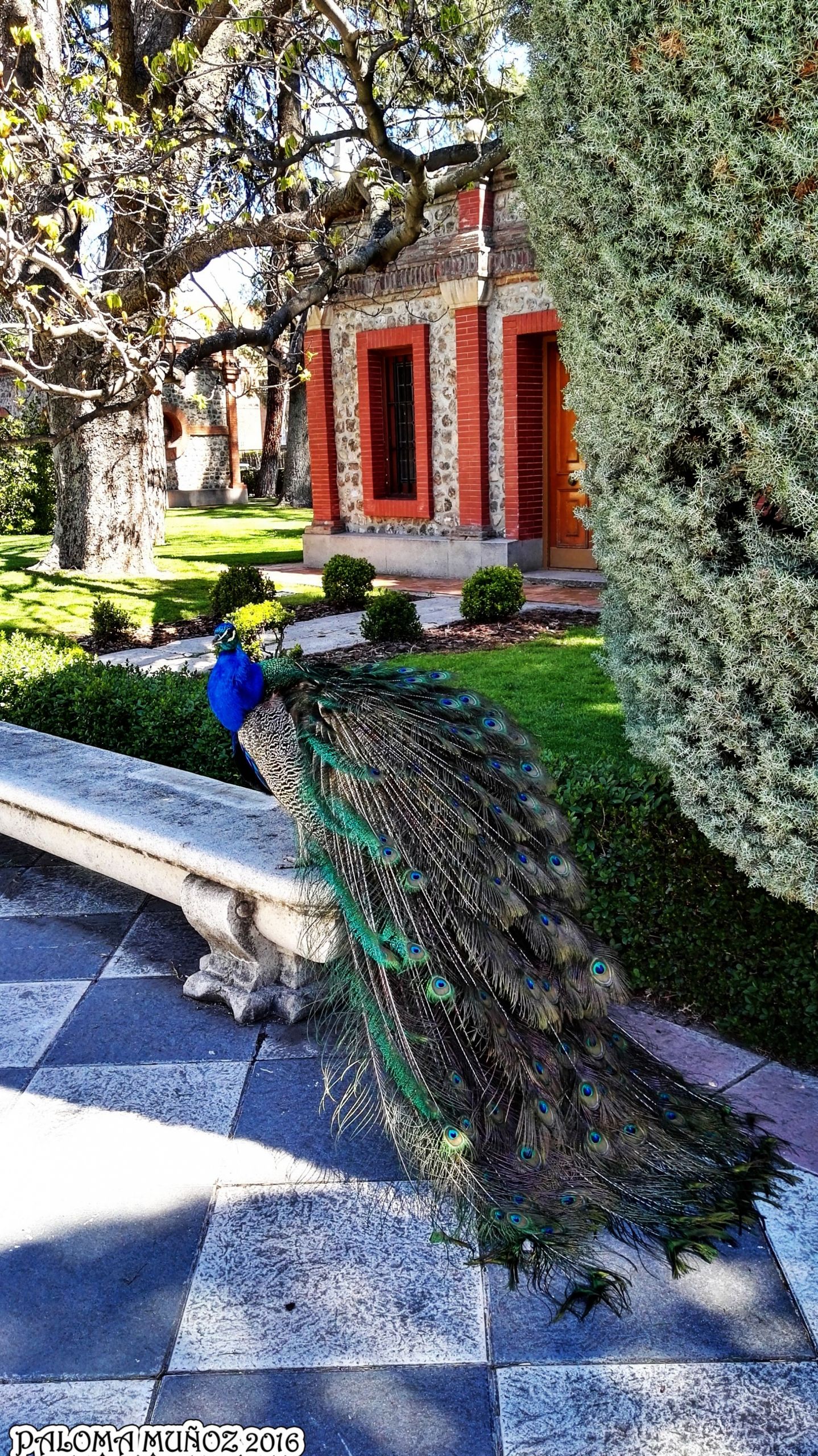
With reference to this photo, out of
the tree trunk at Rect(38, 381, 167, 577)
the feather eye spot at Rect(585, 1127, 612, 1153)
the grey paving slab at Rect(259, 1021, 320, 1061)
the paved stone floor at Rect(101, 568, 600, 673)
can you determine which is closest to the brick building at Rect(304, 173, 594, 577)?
the paved stone floor at Rect(101, 568, 600, 673)

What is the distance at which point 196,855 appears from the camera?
4199 millimetres

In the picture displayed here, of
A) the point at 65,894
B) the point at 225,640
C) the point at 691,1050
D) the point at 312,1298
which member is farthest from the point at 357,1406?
the point at 65,894

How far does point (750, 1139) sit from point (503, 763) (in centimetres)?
132

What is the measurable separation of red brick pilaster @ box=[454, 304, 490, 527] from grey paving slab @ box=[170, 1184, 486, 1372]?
11.9 m

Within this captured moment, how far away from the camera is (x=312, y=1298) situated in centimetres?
272

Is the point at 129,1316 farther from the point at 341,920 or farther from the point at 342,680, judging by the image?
the point at 342,680

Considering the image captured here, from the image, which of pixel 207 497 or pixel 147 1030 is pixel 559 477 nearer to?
pixel 147 1030

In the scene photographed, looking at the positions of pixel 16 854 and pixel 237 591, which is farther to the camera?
pixel 237 591

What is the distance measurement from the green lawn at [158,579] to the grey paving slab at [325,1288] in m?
9.60

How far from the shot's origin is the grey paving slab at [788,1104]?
3.17 metres

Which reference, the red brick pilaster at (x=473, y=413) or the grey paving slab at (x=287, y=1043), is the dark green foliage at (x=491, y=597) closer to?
the red brick pilaster at (x=473, y=413)

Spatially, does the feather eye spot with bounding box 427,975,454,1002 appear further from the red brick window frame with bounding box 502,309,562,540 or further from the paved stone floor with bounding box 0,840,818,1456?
the red brick window frame with bounding box 502,309,562,540

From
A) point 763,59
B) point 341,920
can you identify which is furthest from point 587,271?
point 341,920

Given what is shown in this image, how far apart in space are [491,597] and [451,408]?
4854 millimetres
